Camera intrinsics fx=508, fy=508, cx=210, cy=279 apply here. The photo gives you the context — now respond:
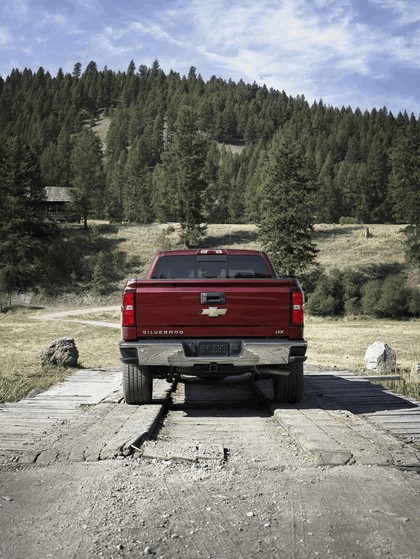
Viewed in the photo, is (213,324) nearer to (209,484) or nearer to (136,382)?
(136,382)

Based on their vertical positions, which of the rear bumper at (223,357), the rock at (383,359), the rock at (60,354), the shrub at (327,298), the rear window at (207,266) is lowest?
the shrub at (327,298)

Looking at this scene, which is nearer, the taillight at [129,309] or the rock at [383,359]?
the taillight at [129,309]

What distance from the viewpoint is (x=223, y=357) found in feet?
20.9

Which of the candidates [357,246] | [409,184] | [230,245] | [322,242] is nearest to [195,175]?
[230,245]

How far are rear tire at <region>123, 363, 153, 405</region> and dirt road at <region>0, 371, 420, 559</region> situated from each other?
0.75ft

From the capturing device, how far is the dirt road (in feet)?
9.56

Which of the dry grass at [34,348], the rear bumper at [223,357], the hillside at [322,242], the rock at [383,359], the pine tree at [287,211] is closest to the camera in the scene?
the rear bumper at [223,357]

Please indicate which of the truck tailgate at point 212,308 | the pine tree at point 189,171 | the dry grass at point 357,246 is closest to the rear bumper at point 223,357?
the truck tailgate at point 212,308

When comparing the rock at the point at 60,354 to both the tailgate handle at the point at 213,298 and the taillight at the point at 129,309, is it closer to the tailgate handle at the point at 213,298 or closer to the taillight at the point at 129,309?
the taillight at the point at 129,309

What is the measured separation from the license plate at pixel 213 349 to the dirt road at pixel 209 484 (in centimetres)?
81

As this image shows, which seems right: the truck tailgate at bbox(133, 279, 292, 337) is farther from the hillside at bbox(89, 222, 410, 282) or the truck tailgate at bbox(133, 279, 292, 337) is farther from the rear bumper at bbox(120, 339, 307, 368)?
the hillside at bbox(89, 222, 410, 282)

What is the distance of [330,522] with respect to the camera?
3182mm

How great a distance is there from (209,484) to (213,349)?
8.51 feet

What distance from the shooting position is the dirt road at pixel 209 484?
9.56 ft
